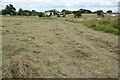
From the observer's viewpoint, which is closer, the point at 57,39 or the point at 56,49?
the point at 56,49

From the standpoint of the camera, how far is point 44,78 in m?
5.52

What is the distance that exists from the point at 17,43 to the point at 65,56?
5.32 feet

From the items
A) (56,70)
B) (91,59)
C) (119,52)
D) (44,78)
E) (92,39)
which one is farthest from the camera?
(92,39)

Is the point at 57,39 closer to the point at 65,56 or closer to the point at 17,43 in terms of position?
the point at 17,43

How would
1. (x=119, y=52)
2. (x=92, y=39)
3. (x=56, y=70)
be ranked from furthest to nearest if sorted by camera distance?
(x=92, y=39)
(x=119, y=52)
(x=56, y=70)

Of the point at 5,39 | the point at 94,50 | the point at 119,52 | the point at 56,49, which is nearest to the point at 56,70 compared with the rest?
the point at 56,49

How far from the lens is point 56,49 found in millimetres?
7516

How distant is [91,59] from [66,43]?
1.54 meters

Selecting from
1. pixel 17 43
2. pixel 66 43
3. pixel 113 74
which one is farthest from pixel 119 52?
pixel 17 43

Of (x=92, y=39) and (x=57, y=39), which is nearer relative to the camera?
(x=57, y=39)

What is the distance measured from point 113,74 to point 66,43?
2.42 m

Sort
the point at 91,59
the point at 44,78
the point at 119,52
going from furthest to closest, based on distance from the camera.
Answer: the point at 119,52
the point at 91,59
the point at 44,78

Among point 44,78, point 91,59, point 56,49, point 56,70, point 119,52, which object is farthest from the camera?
point 119,52

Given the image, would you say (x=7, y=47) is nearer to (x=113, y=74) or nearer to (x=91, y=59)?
(x=91, y=59)
